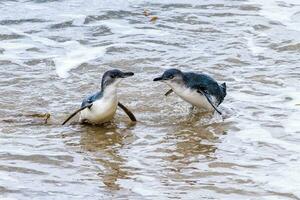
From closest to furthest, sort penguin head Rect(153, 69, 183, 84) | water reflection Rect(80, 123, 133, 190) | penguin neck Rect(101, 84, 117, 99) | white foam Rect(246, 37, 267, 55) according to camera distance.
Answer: water reflection Rect(80, 123, 133, 190)
penguin neck Rect(101, 84, 117, 99)
penguin head Rect(153, 69, 183, 84)
white foam Rect(246, 37, 267, 55)

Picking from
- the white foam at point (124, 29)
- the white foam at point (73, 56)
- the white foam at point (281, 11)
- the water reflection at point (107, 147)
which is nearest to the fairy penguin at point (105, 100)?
the water reflection at point (107, 147)

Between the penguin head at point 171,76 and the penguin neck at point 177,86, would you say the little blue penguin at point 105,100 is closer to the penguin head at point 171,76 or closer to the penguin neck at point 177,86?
the penguin head at point 171,76

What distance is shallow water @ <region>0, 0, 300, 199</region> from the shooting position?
18.9 feet

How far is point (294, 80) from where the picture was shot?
9.14 m

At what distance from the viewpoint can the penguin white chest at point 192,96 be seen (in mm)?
7812

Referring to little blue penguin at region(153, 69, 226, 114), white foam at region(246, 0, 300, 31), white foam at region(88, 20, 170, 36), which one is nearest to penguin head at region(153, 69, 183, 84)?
little blue penguin at region(153, 69, 226, 114)

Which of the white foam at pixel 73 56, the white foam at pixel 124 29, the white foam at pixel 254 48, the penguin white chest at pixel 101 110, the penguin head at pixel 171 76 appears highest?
the penguin head at pixel 171 76

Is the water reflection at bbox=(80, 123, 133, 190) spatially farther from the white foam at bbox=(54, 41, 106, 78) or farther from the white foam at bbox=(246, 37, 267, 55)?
the white foam at bbox=(246, 37, 267, 55)

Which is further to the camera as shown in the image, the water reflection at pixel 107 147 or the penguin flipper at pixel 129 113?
the penguin flipper at pixel 129 113

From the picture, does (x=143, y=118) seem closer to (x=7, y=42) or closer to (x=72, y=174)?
(x=72, y=174)

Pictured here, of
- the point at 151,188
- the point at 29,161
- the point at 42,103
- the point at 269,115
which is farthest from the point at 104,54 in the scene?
the point at 151,188

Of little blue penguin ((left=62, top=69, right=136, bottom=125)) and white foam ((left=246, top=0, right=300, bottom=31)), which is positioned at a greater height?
little blue penguin ((left=62, top=69, right=136, bottom=125))

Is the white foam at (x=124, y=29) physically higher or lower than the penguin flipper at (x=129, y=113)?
lower

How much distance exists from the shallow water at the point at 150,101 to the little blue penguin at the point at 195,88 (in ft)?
0.55
